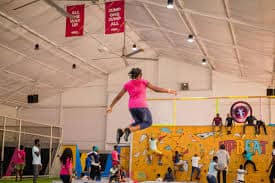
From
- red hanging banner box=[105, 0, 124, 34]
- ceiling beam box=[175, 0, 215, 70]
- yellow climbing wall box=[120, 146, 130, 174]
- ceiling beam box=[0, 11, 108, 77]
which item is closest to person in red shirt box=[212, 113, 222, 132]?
ceiling beam box=[175, 0, 215, 70]

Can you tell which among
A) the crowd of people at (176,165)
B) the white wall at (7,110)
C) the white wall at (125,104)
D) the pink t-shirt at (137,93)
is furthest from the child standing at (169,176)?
the white wall at (7,110)

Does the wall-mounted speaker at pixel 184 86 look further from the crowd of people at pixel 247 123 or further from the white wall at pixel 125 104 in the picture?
the crowd of people at pixel 247 123

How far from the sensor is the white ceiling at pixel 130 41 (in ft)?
51.6

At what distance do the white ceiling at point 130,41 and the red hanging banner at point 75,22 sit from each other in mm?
1707

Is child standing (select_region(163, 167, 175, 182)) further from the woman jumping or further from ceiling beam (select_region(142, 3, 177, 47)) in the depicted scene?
the woman jumping

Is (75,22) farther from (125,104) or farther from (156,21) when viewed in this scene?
(125,104)

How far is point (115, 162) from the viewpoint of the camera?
1529cm

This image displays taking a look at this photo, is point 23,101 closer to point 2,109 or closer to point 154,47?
point 2,109

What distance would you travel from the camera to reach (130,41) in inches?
998

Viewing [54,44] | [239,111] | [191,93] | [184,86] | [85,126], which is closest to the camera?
[239,111]

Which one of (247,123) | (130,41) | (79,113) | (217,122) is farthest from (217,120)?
(79,113)

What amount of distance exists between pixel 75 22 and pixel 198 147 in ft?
26.0

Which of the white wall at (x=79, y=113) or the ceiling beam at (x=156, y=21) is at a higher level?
the ceiling beam at (x=156, y=21)

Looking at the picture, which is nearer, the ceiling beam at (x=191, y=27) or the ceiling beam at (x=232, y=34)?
the ceiling beam at (x=232, y=34)
